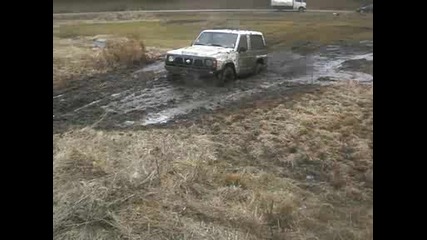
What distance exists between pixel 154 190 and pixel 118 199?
35 centimetres

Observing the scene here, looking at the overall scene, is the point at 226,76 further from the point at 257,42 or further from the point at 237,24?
the point at 237,24

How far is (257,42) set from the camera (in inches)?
204

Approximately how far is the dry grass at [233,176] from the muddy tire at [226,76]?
54 centimetres

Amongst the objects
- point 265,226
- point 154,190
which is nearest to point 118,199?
point 154,190

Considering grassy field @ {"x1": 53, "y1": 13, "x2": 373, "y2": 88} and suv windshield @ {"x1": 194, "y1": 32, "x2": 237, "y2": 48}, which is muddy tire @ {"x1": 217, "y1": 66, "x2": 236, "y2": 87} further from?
grassy field @ {"x1": 53, "y1": 13, "x2": 373, "y2": 88}

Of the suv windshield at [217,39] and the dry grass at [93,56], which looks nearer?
the dry grass at [93,56]

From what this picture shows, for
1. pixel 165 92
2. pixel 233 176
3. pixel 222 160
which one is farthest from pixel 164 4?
pixel 233 176

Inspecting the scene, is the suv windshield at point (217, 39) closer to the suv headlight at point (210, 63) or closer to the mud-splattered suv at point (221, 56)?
the mud-splattered suv at point (221, 56)

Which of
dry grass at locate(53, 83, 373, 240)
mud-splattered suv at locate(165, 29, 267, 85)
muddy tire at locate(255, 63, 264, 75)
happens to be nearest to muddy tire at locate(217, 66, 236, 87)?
mud-splattered suv at locate(165, 29, 267, 85)

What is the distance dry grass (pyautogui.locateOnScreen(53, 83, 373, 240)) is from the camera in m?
4.00

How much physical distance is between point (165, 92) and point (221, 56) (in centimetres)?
91

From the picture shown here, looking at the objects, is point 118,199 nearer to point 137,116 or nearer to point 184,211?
point 184,211

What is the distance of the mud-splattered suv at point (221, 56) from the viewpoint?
17.3ft

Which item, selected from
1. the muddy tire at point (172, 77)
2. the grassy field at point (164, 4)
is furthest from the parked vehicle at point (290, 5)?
the muddy tire at point (172, 77)
